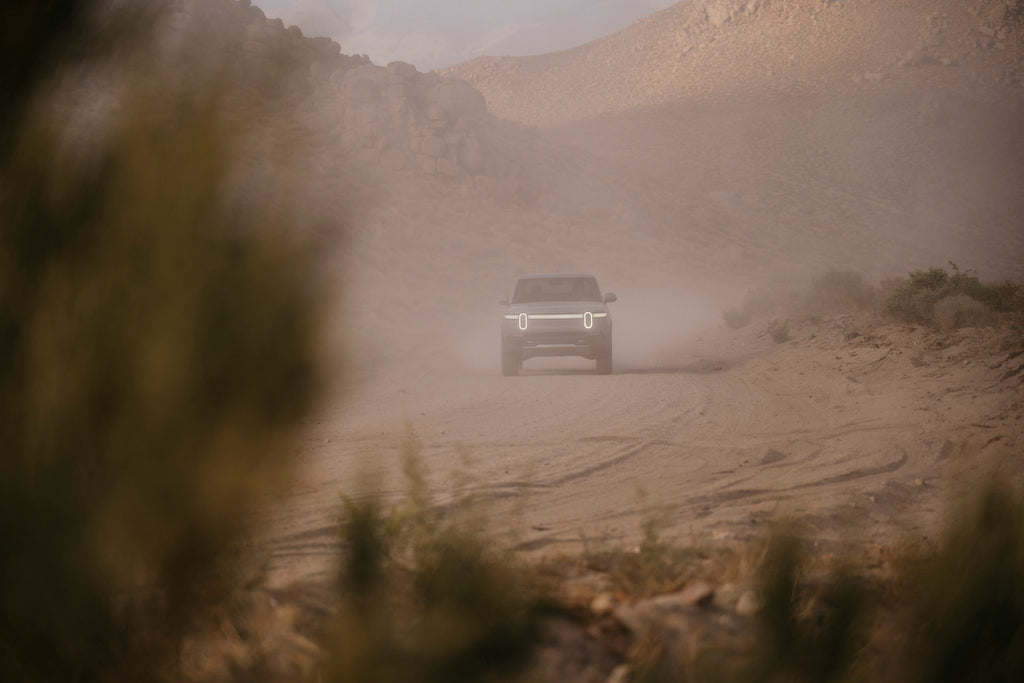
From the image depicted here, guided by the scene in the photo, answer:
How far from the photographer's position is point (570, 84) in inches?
3359

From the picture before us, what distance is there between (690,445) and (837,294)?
15.6m

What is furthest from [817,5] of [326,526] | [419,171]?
[326,526]

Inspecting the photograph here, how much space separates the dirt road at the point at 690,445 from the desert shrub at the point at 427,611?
26 cm

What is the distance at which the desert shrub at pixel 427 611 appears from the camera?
8.57ft

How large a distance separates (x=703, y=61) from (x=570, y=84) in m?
13.6

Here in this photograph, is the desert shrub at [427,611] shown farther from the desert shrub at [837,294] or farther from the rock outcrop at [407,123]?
the rock outcrop at [407,123]

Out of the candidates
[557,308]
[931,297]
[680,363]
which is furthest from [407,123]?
[931,297]

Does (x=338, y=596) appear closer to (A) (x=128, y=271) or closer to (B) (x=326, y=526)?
(A) (x=128, y=271)

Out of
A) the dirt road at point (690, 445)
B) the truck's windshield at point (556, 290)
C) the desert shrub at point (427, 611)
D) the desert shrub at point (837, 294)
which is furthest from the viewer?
the desert shrub at point (837, 294)

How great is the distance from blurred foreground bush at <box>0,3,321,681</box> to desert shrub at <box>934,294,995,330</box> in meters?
14.7

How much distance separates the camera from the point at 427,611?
309 centimetres

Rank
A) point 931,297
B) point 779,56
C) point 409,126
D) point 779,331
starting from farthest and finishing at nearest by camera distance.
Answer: point 779,56, point 409,126, point 779,331, point 931,297

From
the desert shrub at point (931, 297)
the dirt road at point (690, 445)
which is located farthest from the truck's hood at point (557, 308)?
the desert shrub at point (931, 297)

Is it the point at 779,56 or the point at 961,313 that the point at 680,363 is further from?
the point at 779,56
